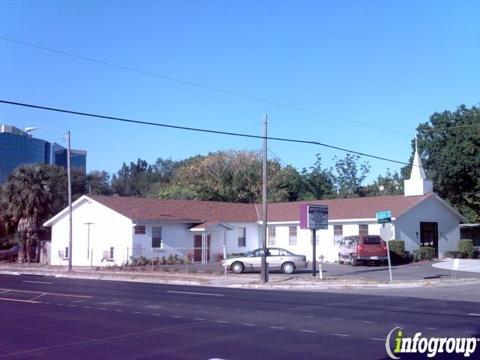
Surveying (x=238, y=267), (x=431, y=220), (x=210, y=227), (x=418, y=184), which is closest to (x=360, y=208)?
(x=418, y=184)

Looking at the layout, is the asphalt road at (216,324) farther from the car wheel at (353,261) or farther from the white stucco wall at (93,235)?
the white stucco wall at (93,235)

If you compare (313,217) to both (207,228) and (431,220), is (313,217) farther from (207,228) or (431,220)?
(431,220)

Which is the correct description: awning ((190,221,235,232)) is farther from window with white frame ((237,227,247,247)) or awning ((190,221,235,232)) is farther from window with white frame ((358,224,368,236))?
window with white frame ((358,224,368,236))

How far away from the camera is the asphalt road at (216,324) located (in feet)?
34.5

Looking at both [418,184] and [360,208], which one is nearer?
[360,208]

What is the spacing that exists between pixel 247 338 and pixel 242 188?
192 ft

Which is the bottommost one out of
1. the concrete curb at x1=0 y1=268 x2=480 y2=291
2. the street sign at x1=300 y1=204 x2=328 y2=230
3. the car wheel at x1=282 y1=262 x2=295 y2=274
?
the concrete curb at x1=0 y1=268 x2=480 y2=291

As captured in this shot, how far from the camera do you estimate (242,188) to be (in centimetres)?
7025

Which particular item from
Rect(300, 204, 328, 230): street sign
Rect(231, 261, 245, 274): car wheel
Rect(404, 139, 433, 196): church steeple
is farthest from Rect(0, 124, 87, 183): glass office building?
Rect(300, 204, 328, 230): street sign

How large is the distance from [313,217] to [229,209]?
21219 mm

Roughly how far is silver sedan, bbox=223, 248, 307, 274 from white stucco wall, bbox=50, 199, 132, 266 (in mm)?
10220

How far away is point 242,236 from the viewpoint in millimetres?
49500

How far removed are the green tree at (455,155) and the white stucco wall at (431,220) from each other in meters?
8.66

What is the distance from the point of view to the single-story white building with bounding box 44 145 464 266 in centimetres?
4259
